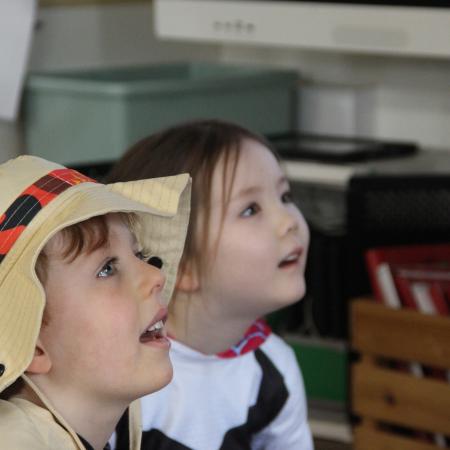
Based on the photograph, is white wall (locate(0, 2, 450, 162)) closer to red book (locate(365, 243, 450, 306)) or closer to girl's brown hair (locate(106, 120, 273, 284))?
red book (locate(365, 243, 450, 306))

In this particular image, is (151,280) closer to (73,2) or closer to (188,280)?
(188,280)

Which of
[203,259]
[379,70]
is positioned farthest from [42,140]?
[203,259]

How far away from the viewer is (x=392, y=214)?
188cm

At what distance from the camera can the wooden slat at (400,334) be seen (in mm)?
1733

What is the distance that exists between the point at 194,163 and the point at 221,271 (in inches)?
5.1

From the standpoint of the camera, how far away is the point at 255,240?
4.25 feet

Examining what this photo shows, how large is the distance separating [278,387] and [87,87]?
866mm

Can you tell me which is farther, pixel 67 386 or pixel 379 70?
pixel 379 70

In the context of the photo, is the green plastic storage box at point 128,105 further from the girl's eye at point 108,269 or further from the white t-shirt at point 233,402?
the girl's eye at point 108,269

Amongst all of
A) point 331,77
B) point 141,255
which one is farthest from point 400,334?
point 141,255

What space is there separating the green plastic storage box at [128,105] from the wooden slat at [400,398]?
1.92 ft

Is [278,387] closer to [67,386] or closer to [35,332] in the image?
[67,386]

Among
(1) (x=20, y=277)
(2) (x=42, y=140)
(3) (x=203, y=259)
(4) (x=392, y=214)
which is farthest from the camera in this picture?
(2) (x=42, y=140)

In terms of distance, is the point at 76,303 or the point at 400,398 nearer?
the point at 76,303
